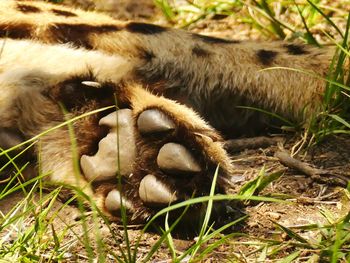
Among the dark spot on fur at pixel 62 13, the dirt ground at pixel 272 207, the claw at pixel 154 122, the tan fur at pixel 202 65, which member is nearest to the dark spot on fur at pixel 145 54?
the tan fur at pixel 202 65

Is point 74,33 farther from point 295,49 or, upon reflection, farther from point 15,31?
point 295,49

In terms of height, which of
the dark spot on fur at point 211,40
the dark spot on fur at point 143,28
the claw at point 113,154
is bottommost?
the claw at point 113,154

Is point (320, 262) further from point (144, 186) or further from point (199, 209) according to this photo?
point (144, 186)

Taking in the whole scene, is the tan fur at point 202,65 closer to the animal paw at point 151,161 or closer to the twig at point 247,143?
the twig at point 247,143

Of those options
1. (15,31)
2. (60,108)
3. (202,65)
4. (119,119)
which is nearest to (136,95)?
(119,119)

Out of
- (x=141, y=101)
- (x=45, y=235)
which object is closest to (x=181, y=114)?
(x=141, y=101)

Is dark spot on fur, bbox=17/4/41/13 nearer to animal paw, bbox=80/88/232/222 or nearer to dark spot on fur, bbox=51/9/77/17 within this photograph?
dark spot on fur, bbox=51/9/77/17
